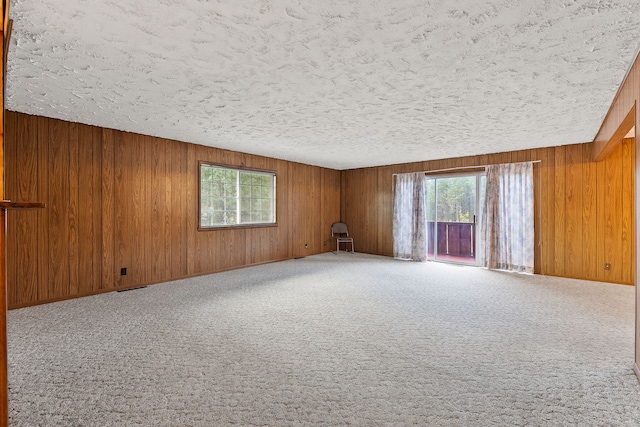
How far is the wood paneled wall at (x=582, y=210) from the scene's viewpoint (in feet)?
15.6

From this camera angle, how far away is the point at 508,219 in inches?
225

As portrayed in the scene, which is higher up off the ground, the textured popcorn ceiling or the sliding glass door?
the textured popcorn ceiling

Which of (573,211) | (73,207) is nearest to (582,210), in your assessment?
(573,211)

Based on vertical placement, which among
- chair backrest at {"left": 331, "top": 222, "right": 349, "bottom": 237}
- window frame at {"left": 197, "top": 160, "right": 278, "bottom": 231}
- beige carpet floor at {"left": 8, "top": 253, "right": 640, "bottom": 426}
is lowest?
beige carpet floor at {"left": 8, "top": 253, "right": 640, "bottom": 426}

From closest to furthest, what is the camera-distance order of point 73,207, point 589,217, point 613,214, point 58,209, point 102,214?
1. point 58,209
2. point 73,207
3. point 102,214
4. point 613,214
5. point 589,217

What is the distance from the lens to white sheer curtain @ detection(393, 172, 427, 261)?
6805 millimetres

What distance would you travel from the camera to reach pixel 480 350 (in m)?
2.54

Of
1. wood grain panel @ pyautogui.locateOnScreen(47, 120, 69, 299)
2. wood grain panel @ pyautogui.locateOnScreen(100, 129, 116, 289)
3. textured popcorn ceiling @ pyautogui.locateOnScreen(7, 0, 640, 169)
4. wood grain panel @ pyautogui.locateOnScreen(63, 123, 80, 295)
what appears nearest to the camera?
textured popcorn ceiling @ pyautogui.locateOnScreen(7, 0, 640, 169)

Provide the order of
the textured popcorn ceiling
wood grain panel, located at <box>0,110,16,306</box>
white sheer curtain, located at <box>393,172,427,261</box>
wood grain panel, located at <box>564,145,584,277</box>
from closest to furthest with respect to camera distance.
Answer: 1. the textured popcorn ceiling
2. wood grain panel, located at <box>0,110,16,306</box>
3. wood grain panel, located at <box>564,145,584,277</box>
4. white sheer curtain, located at <box>393,172,427,261</box>

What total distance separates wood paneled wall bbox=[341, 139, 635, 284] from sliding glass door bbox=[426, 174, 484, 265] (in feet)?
1.78

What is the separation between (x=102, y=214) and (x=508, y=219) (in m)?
6.35

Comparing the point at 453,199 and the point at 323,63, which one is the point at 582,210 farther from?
the point at 323,63

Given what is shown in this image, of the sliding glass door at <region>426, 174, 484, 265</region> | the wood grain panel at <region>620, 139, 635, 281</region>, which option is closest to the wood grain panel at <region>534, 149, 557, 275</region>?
the wood grain panel at <region>620, 139, 635, 281</region>

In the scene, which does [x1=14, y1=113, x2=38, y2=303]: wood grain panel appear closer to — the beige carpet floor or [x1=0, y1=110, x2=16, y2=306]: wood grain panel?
[x1=0, y1=110, x2=16, y2=306]: wood grain panel
